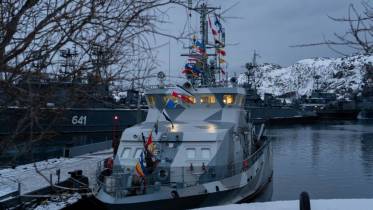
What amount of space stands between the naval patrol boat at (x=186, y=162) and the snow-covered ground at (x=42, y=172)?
8.48 feet

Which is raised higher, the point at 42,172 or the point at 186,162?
the point at 186,162

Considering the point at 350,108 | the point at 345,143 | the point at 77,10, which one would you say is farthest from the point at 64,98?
the point at 350,108

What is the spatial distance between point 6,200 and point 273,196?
14947 millimetres

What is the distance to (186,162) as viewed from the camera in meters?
15.5

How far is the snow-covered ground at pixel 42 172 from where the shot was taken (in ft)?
53.9

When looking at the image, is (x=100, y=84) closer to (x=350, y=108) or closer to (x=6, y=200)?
(x=6, y=200)

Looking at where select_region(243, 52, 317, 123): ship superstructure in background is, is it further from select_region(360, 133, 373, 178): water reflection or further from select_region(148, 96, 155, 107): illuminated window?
select_region(148, 96, 155, 107): illuminated window

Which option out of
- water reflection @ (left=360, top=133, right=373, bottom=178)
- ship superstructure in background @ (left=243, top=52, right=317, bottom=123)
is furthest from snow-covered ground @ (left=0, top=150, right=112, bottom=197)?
ship superstructure in background @ (left=243, top=52, right=317, bottom=123)

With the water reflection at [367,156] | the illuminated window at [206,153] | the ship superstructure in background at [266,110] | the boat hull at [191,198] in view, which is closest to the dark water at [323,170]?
the water reflection at [367,156]

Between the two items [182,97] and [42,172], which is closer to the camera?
[182,97]

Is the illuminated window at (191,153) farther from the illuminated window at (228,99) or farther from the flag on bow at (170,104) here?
the illuminated window at (228,99)

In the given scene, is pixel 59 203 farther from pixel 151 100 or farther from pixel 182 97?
pixel 182 97

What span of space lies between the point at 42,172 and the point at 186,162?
→ 860cm

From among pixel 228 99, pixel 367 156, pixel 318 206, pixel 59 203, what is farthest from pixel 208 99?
pixel 367 156
